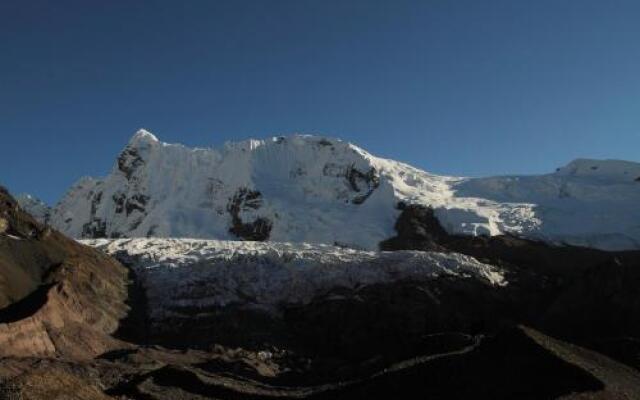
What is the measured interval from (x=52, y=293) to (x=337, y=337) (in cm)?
2398

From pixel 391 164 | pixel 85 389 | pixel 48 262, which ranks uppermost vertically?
pixel 391 164

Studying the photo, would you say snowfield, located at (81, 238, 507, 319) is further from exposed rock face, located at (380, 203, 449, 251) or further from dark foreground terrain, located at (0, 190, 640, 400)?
exposed rock face, located at (380, 203, 449, 251)

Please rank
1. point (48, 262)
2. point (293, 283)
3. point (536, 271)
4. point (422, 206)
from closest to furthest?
1. point (48, 262)
2. point (293, 283)
3. point (536, 271)
4. point (422, 206)

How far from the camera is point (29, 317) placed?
6178 cm

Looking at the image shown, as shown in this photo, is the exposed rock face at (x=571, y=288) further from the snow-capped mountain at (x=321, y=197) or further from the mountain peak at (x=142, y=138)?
the mountain peak at (x=142, y=138)

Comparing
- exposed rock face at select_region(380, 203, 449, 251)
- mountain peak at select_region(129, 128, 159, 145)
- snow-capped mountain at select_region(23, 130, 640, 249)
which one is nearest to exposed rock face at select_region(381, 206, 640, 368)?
exposed rock face at select_region(380, 203, 449, 251)

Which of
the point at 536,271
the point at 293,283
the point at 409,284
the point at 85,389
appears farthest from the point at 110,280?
the point at 85,389

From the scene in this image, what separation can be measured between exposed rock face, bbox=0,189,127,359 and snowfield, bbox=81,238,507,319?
15.5 feet

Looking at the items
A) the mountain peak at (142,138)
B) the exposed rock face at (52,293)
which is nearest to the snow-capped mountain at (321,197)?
the mountain peak at (142,138)

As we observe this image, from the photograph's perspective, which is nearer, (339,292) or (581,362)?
(581,362)

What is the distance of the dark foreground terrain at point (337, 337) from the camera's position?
40.0m

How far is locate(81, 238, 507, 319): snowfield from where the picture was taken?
8456 cm

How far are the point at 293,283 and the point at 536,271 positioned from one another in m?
27.4

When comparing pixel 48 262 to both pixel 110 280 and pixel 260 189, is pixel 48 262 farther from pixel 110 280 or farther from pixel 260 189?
pixel 260 189
